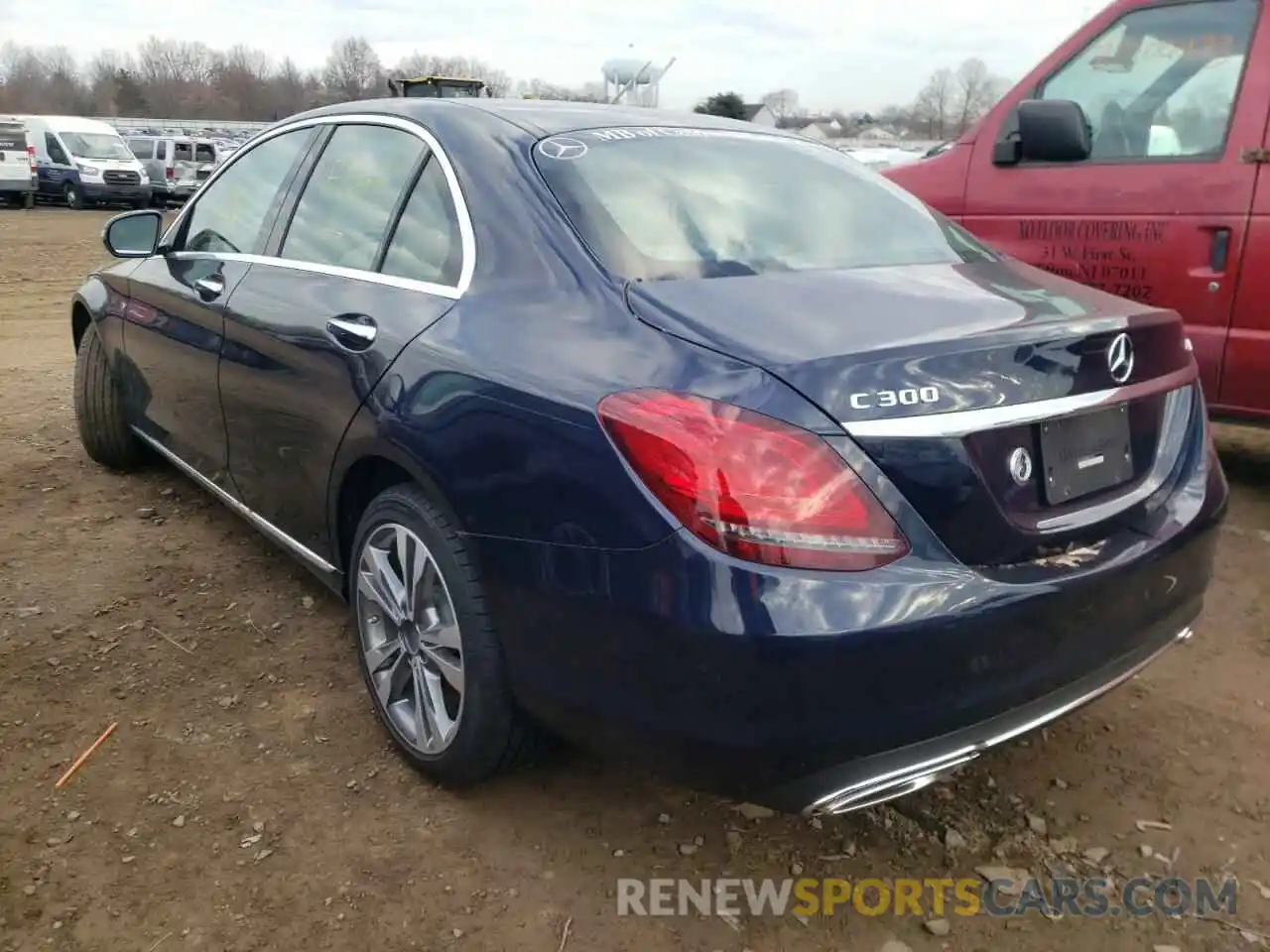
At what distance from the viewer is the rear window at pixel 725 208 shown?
2393mm

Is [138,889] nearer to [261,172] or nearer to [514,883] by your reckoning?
[514,883]

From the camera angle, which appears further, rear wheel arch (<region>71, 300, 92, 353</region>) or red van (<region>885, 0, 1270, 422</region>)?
rear wheel arch (<region>71, 300, 92, 353</region>)

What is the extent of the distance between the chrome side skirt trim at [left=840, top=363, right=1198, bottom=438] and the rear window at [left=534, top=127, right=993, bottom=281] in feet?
2.03

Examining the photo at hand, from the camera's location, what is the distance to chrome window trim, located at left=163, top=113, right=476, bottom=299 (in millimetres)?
2529

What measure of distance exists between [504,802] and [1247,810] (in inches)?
67.4

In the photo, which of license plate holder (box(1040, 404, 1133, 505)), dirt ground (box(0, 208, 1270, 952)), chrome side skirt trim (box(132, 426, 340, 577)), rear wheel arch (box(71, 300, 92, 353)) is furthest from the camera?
rear wheel arch (box(71, 300, 92, 353))

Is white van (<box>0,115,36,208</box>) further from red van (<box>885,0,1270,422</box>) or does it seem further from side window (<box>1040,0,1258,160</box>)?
side window (<box>1040,0,1258,160</box>)

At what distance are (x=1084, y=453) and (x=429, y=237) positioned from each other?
158 cm

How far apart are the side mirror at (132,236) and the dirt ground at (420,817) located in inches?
56.8

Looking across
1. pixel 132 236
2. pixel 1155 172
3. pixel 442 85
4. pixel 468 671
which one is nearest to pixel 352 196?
pixel 468 671

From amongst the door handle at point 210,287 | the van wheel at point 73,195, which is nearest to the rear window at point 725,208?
the door handle at point 210,287

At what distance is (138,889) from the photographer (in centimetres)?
229

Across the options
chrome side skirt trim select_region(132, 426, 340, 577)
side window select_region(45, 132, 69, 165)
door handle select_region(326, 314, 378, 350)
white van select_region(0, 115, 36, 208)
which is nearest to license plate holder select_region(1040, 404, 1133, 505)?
door handle select_region(326, 314, 378, 350)

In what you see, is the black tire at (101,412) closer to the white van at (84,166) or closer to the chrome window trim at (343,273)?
the chrome window trim at (343,273)
